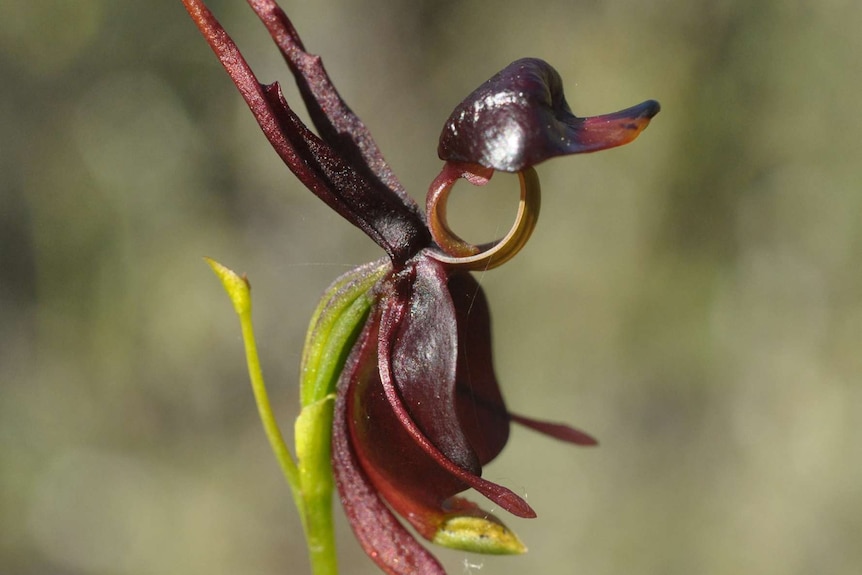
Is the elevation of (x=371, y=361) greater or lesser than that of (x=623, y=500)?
greater

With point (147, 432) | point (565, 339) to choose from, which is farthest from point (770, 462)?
point (147, 432)

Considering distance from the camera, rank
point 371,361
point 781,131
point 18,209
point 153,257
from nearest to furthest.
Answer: point 371,361
point 781,131
point 18,209
point 153,257

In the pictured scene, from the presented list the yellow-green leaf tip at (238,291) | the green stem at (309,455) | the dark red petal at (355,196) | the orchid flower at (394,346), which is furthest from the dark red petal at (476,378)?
the yellow-green leaf tip at (238,291)

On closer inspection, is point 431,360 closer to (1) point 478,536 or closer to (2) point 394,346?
(2) point 394,346

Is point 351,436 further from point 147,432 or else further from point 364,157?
point 147,432

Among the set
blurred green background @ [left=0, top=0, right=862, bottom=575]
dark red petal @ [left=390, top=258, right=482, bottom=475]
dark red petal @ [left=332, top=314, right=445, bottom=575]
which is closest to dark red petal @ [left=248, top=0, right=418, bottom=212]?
dark red petal @ [left=390, top=258, right=482, bottom=475]

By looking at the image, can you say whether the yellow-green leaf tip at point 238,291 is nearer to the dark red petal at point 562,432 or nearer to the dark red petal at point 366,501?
the dark red petal at point 366,501

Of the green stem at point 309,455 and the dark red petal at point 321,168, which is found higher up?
the dark red petal at point 321,168

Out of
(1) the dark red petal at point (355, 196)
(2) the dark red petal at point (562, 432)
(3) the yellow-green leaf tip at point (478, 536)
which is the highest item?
(1) the dark red petal at point (355, 196)

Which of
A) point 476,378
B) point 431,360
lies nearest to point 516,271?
point 476,378
